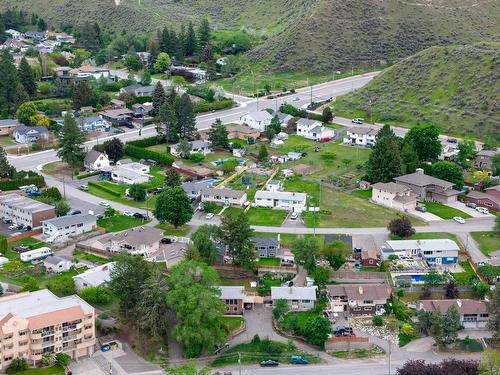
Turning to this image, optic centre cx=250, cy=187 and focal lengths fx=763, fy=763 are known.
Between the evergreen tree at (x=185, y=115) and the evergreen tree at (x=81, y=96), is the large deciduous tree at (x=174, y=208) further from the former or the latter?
the evergreen tree at (x=81, y=96)

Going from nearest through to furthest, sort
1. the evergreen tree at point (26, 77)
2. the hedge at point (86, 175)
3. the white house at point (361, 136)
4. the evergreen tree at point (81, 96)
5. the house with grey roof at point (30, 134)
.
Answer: the hedge at point (86, 175), the white house at point (361, 136), the house with grey roof at point (30, 134), the evergreen tree at point (81, 96), the evergreen tree at point (26, 77)

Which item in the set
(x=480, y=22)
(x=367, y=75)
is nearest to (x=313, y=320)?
(x=367, y=75)

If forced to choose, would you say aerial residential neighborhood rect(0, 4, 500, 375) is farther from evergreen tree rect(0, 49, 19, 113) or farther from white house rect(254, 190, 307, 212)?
evergreen tree rect(0, 49, 19, 113)

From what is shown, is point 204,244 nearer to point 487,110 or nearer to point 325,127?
point 325,127

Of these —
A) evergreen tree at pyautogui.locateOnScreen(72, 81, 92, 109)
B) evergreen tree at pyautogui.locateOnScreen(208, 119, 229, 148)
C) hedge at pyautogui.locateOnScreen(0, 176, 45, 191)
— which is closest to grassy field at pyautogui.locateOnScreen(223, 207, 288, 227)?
evergreen tree at pyautogui.locateOnScreen(208, 119, 229, 148)

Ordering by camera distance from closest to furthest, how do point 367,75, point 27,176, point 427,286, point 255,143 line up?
1. point 427,286
2. point 27,176
3. point 255,143
4. point 367,75

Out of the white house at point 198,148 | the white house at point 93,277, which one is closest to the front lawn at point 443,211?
the white house at point 198,148
